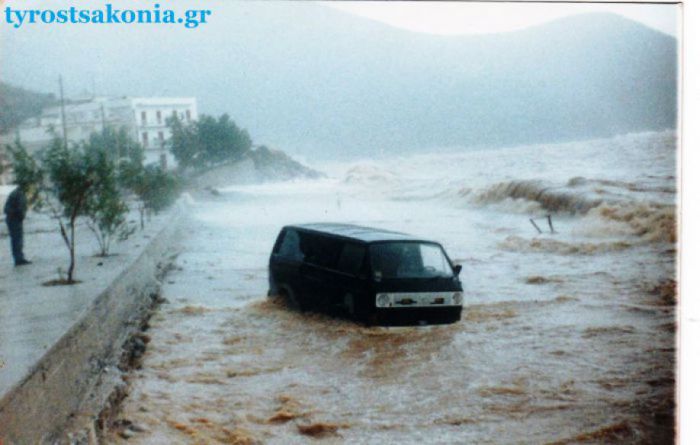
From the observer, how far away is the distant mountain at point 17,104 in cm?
434

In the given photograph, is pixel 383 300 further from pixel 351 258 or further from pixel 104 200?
pixel 104 200

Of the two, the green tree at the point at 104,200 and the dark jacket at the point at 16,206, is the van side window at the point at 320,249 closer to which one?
the green tree at the point at 104,200

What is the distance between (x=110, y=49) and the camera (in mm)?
4488

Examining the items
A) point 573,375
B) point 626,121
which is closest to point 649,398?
point 573,375

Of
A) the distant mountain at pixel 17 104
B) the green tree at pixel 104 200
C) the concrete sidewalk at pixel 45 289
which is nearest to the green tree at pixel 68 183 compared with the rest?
the green tree at pixel 104 200

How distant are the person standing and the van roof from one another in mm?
2081

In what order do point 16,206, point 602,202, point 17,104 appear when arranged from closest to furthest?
point 17,104 < point 16,206 < point 602,202

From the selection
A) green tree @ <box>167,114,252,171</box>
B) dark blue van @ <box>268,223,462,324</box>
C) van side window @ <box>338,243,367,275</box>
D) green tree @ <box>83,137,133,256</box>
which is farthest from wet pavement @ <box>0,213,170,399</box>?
van side window @ <box>338,243,367,275</box>

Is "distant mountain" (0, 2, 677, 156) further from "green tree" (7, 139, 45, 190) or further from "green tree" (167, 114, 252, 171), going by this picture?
"green tree" (7, 139, 45, 190)

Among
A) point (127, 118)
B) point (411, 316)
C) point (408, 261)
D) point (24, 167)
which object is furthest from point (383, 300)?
point (24, 167)

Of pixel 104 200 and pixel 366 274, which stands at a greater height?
pixel 104 200

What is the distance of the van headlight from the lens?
455 centimetres

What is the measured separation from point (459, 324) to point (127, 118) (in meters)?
2.87

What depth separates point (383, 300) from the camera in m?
4.57
